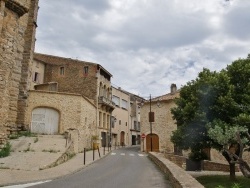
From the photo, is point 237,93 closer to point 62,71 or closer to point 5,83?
point 5,83

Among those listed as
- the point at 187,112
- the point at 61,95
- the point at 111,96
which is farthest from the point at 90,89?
the point at 187,112

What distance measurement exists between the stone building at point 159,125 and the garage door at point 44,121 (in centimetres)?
1321

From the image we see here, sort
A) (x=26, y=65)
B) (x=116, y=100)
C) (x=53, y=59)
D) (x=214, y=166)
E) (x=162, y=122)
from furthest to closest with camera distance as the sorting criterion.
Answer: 1. (x=116, y=100)
2. (x=53, y=59)
3. (x=162, y=122)
4. (x=214, y=166)
5. (x=26, y=65)

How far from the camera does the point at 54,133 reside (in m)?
26.0

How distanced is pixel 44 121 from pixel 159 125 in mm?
15462

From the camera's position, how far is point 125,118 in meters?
49.6

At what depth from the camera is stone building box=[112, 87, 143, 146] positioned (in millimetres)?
45562

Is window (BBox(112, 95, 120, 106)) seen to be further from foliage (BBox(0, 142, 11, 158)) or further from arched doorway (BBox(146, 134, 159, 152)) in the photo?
foliage (BBox(0, 142, 11, 158))

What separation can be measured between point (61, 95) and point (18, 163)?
13.0m

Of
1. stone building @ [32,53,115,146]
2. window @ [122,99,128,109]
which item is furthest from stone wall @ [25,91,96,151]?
window @ [122,99,128,109]

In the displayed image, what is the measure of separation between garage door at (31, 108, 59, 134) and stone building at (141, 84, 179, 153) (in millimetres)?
13212

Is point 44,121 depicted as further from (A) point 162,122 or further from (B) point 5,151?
(A) point 162,122

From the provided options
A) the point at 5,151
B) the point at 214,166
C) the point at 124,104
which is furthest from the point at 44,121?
the point at 124,104

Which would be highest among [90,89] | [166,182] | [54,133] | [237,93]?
[90,89]
